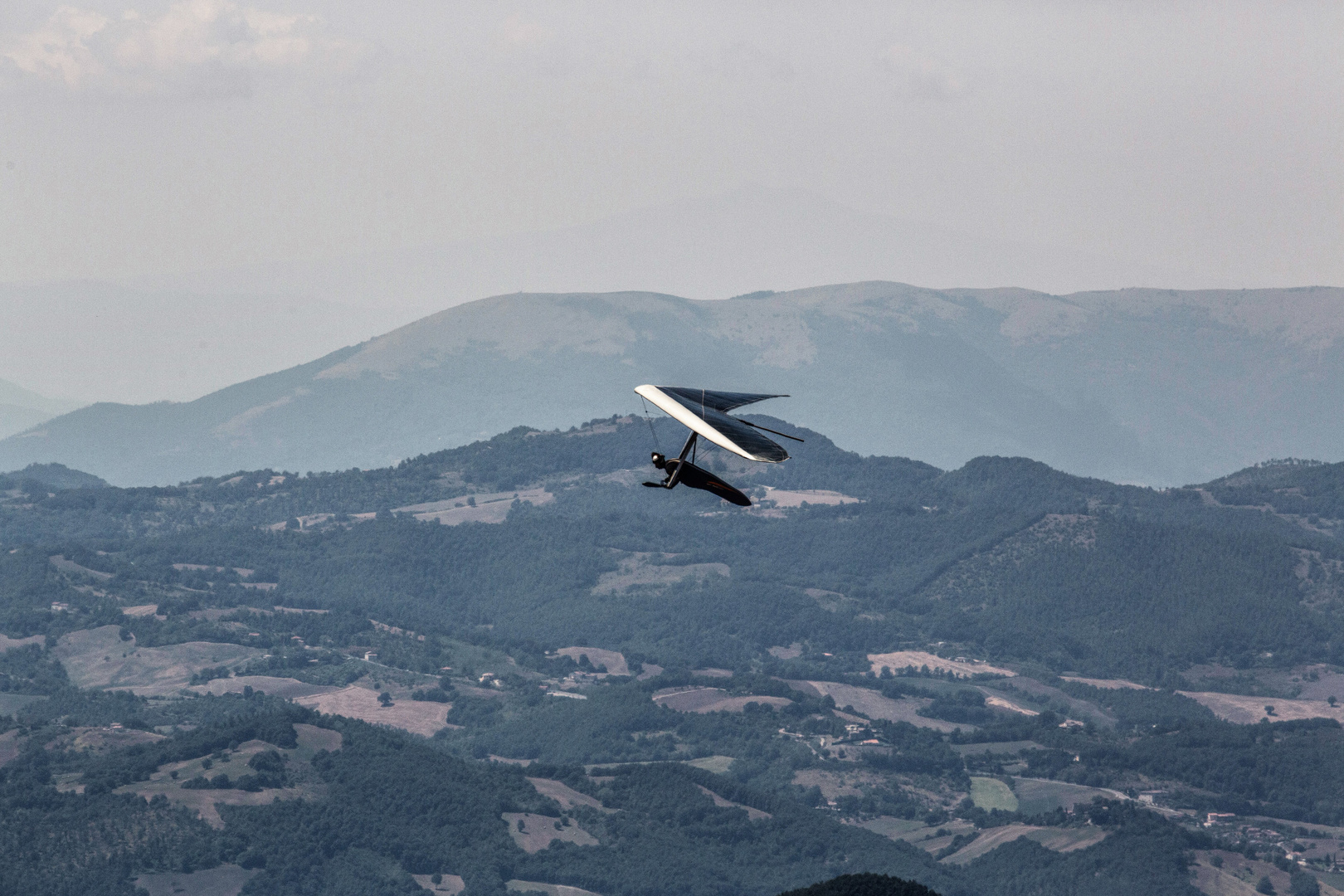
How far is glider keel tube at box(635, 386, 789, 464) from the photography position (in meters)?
118

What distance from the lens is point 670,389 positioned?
438ft

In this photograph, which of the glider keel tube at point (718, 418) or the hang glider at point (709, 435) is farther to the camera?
the hang glider at point (709, 435)

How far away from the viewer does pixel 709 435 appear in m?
120

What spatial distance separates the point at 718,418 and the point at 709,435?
4.91 metres

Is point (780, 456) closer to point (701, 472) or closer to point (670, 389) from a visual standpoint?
point (701, 472)

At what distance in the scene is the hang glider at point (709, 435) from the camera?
11825cm

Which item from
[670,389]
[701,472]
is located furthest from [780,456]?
[670,389]

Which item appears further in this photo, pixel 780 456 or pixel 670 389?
pixel 670 389

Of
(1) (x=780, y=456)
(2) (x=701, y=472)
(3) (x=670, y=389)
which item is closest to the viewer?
(1) (x=780, y=456)

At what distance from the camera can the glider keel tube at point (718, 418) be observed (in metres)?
118

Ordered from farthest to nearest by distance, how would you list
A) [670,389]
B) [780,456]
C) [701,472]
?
[670,389]
[701,472]
[780,456]

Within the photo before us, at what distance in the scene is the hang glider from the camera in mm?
118250

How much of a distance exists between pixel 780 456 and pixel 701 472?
9.09 metres

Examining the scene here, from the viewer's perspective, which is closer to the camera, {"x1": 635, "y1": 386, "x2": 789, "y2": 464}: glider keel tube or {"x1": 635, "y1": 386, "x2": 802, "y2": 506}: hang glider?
{"x1": 635, "y1": 386, "x2": 789, "y2": 464}: glider keel tube
